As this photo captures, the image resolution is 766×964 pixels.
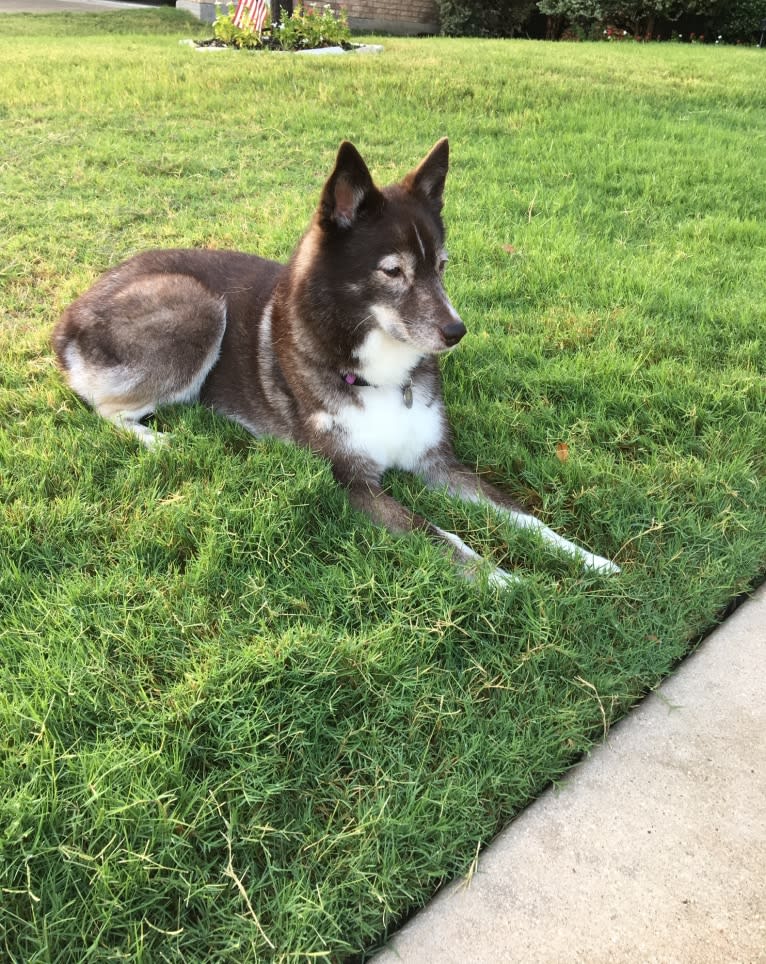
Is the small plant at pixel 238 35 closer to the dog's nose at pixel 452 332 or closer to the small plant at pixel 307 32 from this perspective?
the small plant at pixel 307 32

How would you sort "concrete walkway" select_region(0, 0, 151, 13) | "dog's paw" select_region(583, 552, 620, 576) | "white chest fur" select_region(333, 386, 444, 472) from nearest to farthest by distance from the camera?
"dog's paw" select_region(583, 552, 620, 576) → "white chest fur" select_region(333, 386, 444, 472) → "concrete walkway" select_region(0, 0, 151, 13)

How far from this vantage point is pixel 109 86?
8.76 m

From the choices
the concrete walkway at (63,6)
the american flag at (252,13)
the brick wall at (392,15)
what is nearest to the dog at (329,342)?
the american flag at (252,13)

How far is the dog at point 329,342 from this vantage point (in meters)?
2.73

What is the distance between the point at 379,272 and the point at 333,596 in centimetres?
122

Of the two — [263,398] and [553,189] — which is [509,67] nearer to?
[553,189]

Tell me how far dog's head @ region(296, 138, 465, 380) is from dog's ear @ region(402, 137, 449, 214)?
0.17m

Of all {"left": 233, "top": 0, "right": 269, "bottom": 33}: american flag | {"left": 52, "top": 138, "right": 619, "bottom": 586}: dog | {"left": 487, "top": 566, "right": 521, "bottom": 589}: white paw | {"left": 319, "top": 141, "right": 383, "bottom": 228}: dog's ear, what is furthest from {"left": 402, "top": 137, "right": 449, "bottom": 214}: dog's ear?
{"left": 233, "top": 0, "right": 269, "bottom": 33}: american flag

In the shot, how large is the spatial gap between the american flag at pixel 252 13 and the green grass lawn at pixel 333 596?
8324 millimetres

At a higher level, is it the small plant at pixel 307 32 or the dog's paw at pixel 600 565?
the small plant at pixel 307 32

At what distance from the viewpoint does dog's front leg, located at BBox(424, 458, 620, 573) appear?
8.48 ft

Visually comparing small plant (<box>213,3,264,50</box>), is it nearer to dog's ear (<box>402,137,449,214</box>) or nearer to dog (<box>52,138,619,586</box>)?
dog (<box>52,138,619,586</box>)

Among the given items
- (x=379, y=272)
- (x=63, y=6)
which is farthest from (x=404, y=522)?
(x=63, y=6)

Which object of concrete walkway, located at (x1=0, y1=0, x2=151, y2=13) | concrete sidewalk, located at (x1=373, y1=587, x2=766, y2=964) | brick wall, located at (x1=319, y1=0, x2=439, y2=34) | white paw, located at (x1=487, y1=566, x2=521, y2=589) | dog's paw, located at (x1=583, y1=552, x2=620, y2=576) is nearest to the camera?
concrete sidewalk, located at (x1=373, y1=587, x2=766, y2=964)
